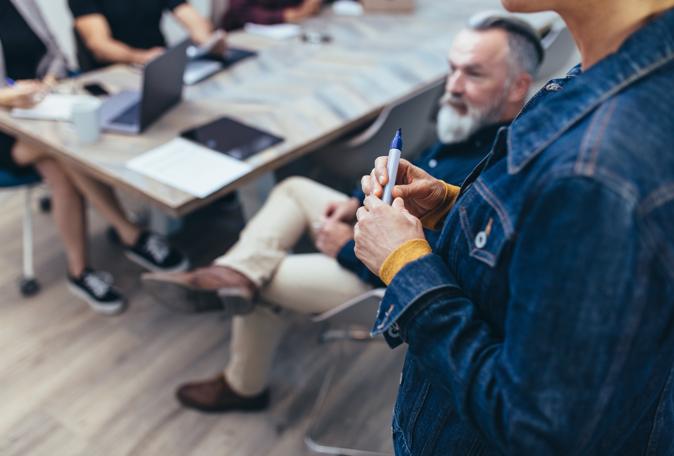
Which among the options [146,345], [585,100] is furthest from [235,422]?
[585,100]

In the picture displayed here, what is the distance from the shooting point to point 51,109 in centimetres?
171

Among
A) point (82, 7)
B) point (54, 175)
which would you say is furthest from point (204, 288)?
point (82, 7)

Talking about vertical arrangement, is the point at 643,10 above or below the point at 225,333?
above

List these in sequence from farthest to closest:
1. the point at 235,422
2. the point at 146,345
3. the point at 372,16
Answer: the point at 372,16, the point at 146,345, the point at 235,422

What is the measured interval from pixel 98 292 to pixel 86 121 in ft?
2.60

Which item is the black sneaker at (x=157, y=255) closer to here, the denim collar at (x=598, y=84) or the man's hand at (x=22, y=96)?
the man's hand at (x=22, y=96)

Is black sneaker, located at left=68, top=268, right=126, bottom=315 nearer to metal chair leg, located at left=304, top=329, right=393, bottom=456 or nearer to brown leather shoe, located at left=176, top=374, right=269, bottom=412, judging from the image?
brown leather shoe, located at left=176, top=374, right=269, bottom=412

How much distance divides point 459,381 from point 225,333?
150cm

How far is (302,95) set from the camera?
195 cm

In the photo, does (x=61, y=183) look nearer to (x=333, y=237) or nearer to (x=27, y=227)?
(x=27, y=227)

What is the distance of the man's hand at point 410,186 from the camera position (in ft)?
2.48

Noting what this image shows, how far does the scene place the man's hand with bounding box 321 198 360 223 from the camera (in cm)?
156

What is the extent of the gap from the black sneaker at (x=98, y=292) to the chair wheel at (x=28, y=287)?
5.9 inches

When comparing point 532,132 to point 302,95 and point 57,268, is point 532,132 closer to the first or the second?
point 302,95
